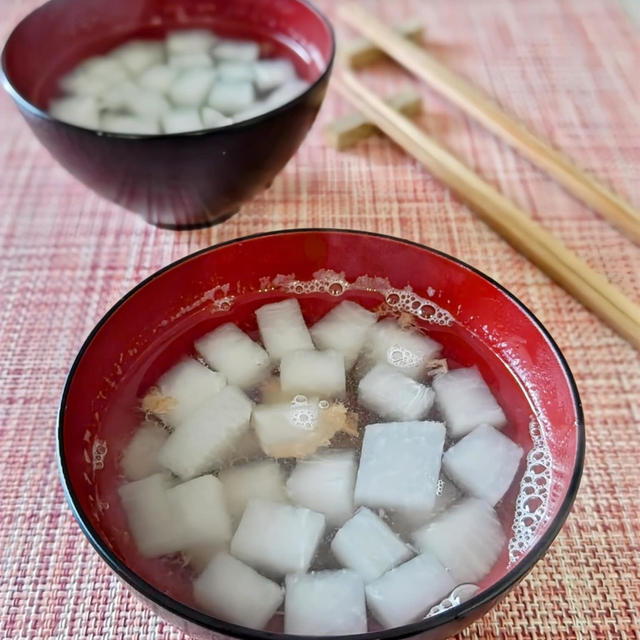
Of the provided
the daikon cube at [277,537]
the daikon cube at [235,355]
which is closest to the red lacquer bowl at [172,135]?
the daikon cube at [235,355]

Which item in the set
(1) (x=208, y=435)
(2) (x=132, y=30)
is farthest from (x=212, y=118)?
(1) (x=208, y=435)

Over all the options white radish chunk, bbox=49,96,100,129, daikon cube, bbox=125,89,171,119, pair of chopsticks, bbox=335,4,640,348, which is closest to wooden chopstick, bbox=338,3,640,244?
pair of chopsticks, bbox=335,4,640,348

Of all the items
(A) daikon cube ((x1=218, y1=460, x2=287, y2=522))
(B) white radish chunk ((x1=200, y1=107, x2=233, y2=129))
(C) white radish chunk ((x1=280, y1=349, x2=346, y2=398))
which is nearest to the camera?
(A) daikon cube ((x1=218, y1=460, x2=287, y2=522))

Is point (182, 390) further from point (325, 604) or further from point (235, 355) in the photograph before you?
point (325, 604)

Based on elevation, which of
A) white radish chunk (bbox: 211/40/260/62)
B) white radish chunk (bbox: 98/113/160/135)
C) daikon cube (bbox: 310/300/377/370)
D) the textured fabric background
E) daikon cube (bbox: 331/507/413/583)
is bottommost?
the textured fabric background

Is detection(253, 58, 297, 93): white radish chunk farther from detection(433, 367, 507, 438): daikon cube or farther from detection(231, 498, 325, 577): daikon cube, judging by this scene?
detection(231, 498, 325, 577): daikon cube

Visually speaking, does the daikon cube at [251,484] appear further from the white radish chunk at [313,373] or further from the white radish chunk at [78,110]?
the white radish chunk at [78,110]

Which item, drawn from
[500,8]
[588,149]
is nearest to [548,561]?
[588,149]

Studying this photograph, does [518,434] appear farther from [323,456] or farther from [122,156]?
[122,156]

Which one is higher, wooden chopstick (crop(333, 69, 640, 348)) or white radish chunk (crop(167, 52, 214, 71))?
white radish chunk (crop(167, 52, 214, 71))
